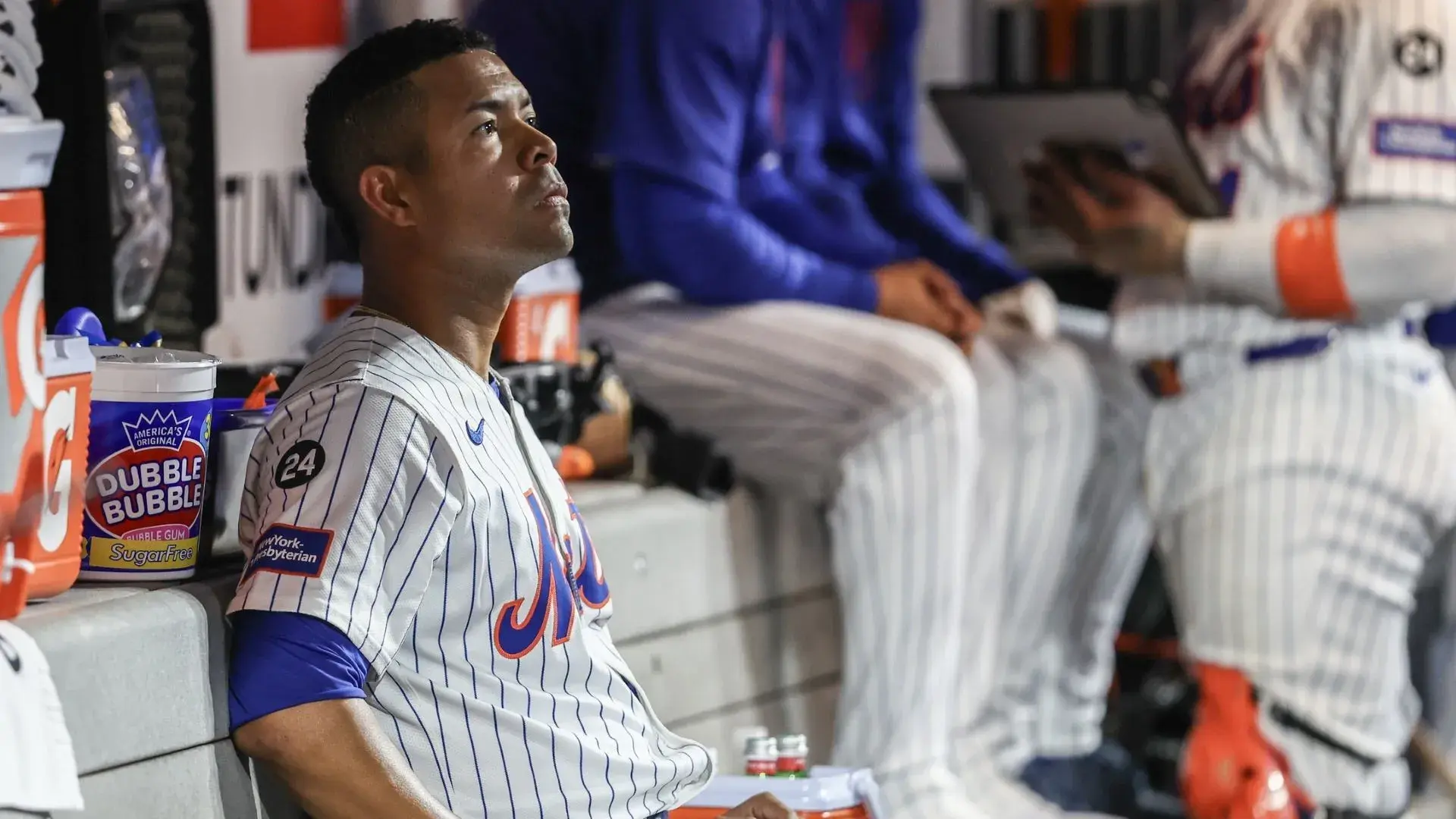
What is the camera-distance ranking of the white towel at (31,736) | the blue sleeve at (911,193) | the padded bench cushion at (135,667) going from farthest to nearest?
the blue sleeve at (911,193) < the padded bench cushion at (135,667) < the white towel at (31,736)

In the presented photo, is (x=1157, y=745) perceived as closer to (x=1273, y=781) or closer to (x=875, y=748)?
(x=1273, y=781)

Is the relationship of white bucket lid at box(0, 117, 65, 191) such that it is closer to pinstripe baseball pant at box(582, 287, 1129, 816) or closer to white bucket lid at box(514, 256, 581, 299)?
white bucket lid at box(514, 256, 581, 299)

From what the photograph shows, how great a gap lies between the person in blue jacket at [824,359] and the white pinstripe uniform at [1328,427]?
0.82 feet

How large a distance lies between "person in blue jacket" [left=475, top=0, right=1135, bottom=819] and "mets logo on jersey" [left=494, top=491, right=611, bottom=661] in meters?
0.98

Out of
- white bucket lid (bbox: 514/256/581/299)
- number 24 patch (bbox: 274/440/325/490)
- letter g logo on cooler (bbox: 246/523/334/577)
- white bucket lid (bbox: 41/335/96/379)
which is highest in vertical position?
white bucket lid (bbox: 41/335/96/379)

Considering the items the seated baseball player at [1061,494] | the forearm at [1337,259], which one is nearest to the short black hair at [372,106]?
the seated baseball player at [1061,494]

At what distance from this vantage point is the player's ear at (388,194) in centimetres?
156

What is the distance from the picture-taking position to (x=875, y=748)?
250 centimetres

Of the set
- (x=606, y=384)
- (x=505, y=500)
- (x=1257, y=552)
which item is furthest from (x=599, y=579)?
(x=1257, y=552)

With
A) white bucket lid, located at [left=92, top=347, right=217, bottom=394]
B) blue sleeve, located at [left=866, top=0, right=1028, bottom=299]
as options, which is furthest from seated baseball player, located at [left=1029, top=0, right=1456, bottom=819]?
white bucket lid, located at [left=92, top=347, right=217, bottom=394]

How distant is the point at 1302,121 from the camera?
105 inches

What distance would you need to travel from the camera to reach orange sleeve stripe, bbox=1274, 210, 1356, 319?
2590 mm

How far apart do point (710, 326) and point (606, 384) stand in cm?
19

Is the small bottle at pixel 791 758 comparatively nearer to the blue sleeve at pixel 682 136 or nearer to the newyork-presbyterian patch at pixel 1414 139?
the blue sleeve at pixel 682 136
